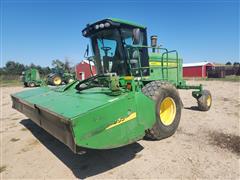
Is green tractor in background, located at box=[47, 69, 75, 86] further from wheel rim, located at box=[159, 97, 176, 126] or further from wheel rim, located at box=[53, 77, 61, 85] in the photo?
wheel rim, located at box=[159, 97, 176, 126]

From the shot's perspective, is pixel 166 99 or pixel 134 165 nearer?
pixel 134 165

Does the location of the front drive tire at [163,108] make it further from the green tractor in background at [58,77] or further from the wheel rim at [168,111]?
the green tractor in background at [58,77]

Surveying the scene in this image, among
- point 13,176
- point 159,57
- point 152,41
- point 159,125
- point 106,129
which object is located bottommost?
point 13,176

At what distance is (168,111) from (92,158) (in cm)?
189

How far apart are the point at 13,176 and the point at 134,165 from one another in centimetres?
178

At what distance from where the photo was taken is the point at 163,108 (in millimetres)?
4047

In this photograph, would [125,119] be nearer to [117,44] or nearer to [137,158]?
[137,158]

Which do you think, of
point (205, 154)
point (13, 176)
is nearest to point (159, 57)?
point (205, 154)

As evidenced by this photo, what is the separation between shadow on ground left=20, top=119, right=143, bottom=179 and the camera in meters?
2.85

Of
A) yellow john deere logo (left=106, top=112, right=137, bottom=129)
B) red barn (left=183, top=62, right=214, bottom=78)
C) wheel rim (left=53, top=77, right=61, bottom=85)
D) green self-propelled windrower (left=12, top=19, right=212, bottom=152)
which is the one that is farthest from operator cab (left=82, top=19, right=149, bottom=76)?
red barn (left=183, top=62, right=214, bottom=78)

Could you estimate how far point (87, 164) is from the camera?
303cm

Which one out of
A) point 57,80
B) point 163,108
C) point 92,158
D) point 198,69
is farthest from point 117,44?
point 198,69

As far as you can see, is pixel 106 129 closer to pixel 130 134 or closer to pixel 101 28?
pixel 130 134

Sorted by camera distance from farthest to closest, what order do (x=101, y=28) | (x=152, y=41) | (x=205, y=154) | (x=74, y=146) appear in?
(x=152, y=41)
(x=101, y=28)
(x=205, y=154)
(x=74, y=146)
